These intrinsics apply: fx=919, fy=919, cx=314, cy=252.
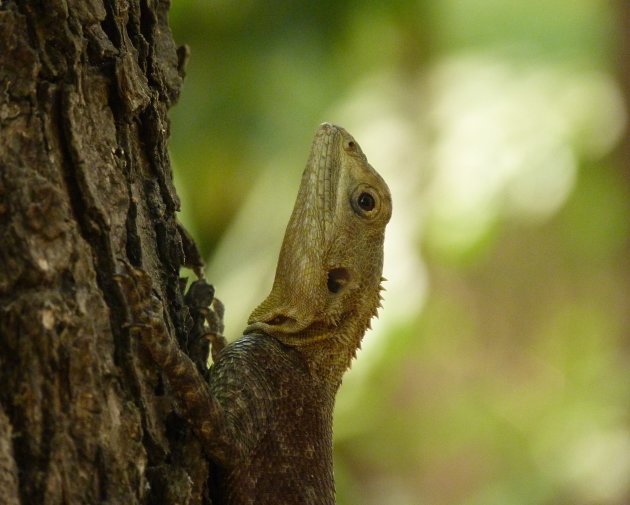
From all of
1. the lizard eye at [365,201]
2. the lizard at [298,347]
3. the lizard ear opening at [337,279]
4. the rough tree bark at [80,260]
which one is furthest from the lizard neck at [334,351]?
the rough tree bark at [80,260]

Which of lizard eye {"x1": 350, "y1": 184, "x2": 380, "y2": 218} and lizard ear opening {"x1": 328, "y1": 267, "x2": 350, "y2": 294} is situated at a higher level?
lizard eye {"x1": 350, "y1": 184, "x2": 380, "y2": 218}

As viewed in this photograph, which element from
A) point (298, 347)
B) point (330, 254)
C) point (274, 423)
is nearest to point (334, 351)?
point (298, 347)

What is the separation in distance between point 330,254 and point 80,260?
1.79 metres

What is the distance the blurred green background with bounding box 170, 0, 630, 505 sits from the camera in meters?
10.5

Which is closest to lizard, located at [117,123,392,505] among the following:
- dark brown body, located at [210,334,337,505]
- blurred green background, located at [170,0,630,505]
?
dark brown body, located at [210,334,337,505]

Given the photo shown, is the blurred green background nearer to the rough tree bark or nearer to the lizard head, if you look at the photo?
the lizard head

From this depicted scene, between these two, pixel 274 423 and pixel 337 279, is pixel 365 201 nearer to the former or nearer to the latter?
pixel 337 279

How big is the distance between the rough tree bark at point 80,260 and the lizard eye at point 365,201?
138cm

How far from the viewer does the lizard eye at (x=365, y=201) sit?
4.54m

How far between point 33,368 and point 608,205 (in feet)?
36.0

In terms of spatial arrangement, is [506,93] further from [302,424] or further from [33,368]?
[33,368]

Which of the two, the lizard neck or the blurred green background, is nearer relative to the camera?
the lizard neck

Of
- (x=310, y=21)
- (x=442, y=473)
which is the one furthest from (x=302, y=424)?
(x=442, y=473)

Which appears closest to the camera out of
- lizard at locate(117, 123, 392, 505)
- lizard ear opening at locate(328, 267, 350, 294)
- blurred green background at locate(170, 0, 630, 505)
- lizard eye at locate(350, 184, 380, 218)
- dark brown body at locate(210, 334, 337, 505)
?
lizard at locate(117, 123, 392, 505)
